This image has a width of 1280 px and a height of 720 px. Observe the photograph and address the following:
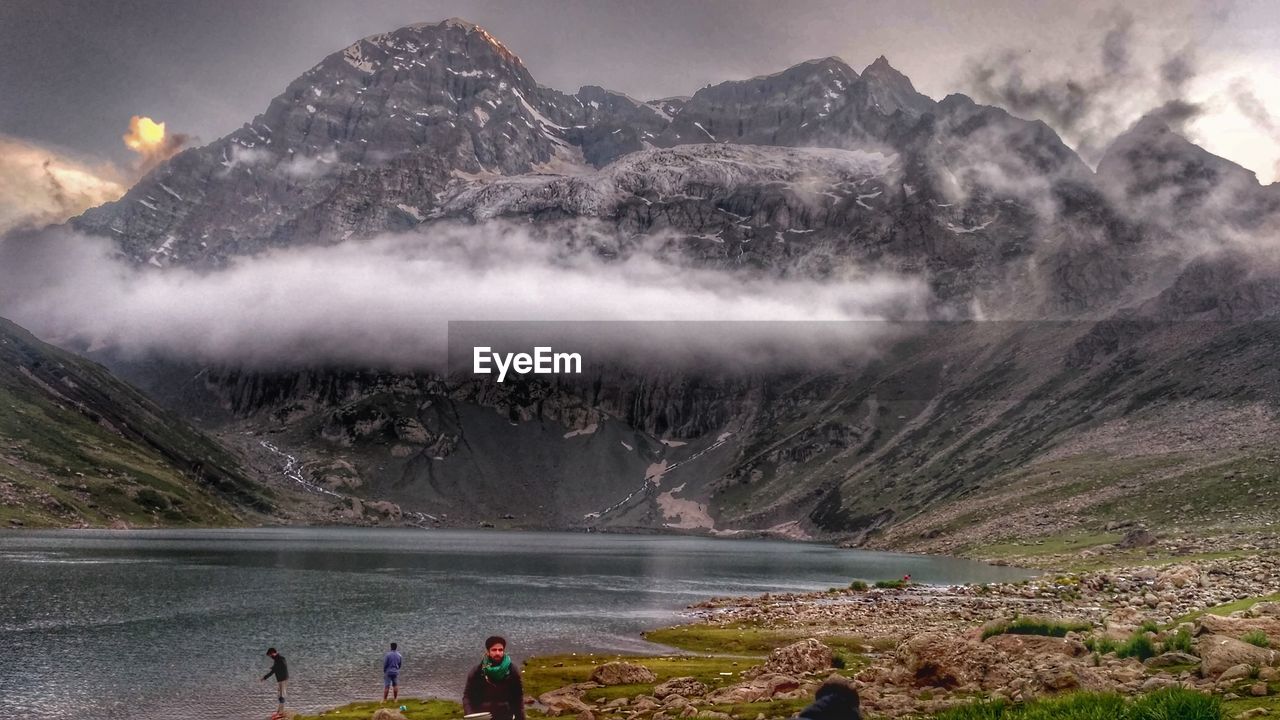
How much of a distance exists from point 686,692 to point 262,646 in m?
45.4

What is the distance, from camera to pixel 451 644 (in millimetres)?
72812

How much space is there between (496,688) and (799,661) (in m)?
29.4

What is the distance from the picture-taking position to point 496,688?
63.3 feet

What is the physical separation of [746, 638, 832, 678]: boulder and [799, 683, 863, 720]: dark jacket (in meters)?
32.4

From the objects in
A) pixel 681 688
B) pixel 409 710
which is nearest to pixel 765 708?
pixel 681 688

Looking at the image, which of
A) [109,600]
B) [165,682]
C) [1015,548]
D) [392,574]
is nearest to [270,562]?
[392,574]

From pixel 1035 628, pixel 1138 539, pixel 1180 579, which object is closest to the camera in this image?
pixel 1035 628

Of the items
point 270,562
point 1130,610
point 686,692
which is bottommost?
point 270,562

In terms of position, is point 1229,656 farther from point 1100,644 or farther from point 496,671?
point 496,671

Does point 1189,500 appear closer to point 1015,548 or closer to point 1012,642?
point 1015,548

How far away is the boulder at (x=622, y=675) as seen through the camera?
47.6m

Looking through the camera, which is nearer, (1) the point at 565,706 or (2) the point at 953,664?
(2) the point at 953,664

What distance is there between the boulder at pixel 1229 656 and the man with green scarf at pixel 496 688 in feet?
60.0

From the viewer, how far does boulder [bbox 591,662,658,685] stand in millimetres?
47562
